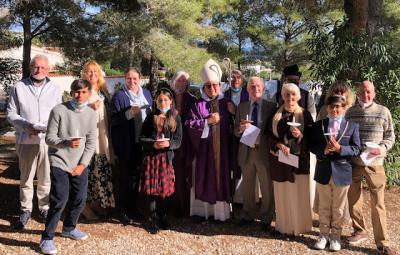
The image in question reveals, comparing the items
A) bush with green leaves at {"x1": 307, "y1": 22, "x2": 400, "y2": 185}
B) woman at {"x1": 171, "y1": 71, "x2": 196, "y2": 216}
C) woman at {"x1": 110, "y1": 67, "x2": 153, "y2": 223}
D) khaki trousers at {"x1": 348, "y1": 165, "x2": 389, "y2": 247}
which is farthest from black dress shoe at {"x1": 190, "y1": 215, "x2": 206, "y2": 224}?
bush with green leaves at {"x1": 307, "y1": 22, "x2": 400, "y2": 185}

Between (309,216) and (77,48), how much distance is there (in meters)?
8.71

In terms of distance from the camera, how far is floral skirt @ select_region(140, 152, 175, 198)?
4.67 m

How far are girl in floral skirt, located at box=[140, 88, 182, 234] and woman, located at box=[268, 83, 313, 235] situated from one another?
104 centimetres

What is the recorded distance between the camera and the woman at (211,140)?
4980mm

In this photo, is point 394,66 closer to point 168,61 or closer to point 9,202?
point 9,202

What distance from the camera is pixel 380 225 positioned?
A: 169 inches

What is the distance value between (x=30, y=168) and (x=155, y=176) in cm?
136

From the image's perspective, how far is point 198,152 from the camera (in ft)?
16.7

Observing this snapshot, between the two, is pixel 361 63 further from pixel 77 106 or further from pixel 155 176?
pixel 77 106

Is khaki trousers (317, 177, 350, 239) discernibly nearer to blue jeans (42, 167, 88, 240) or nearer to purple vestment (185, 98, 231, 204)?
purple vestment (185, 98, 231, 204)

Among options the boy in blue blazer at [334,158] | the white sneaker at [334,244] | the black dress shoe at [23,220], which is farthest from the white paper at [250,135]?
the black dress shoe at [23,220]

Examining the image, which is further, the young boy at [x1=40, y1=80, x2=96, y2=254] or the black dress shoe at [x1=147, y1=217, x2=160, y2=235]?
the black dress shoe at [x1=147, y1=217, x2=160, y2=235]

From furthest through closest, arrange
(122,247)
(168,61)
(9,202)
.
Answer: (168,61) < (9,202) < (122,247)

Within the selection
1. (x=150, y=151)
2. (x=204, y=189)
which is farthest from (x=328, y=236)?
(x=150, y=151)
